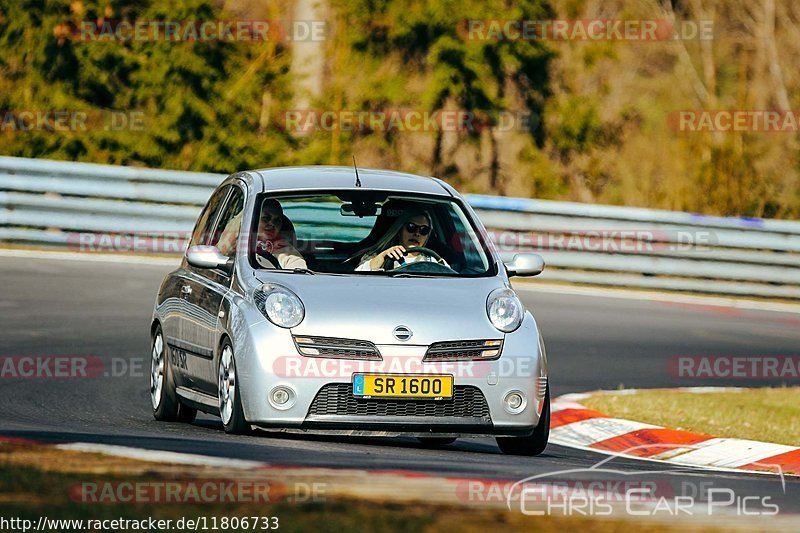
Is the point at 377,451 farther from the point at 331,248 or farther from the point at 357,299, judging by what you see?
the point at 331,248

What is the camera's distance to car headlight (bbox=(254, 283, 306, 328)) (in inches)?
336

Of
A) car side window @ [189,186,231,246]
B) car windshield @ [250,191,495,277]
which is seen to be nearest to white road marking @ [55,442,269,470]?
car windshield @ [250,191,495,277]

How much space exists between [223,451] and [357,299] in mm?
1333

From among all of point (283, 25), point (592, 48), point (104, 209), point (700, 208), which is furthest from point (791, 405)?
point (283, 25)

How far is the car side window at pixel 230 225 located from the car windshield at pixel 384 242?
7.4 inches

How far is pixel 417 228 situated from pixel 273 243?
91cm

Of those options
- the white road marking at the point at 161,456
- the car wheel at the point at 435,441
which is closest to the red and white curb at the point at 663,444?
the car wheel at the point at 435,441

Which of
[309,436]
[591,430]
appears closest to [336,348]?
[309,436]

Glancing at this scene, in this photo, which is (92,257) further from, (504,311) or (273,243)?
(504,311)

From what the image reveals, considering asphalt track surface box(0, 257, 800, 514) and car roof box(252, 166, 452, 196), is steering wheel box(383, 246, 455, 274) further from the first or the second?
asphalt track surface box(0, 257, 800, 514)

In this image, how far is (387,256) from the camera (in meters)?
9.69

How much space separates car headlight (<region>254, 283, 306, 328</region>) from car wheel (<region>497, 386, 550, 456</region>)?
4.88 ft

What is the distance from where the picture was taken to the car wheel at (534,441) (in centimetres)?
903

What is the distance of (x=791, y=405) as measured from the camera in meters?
12.9
